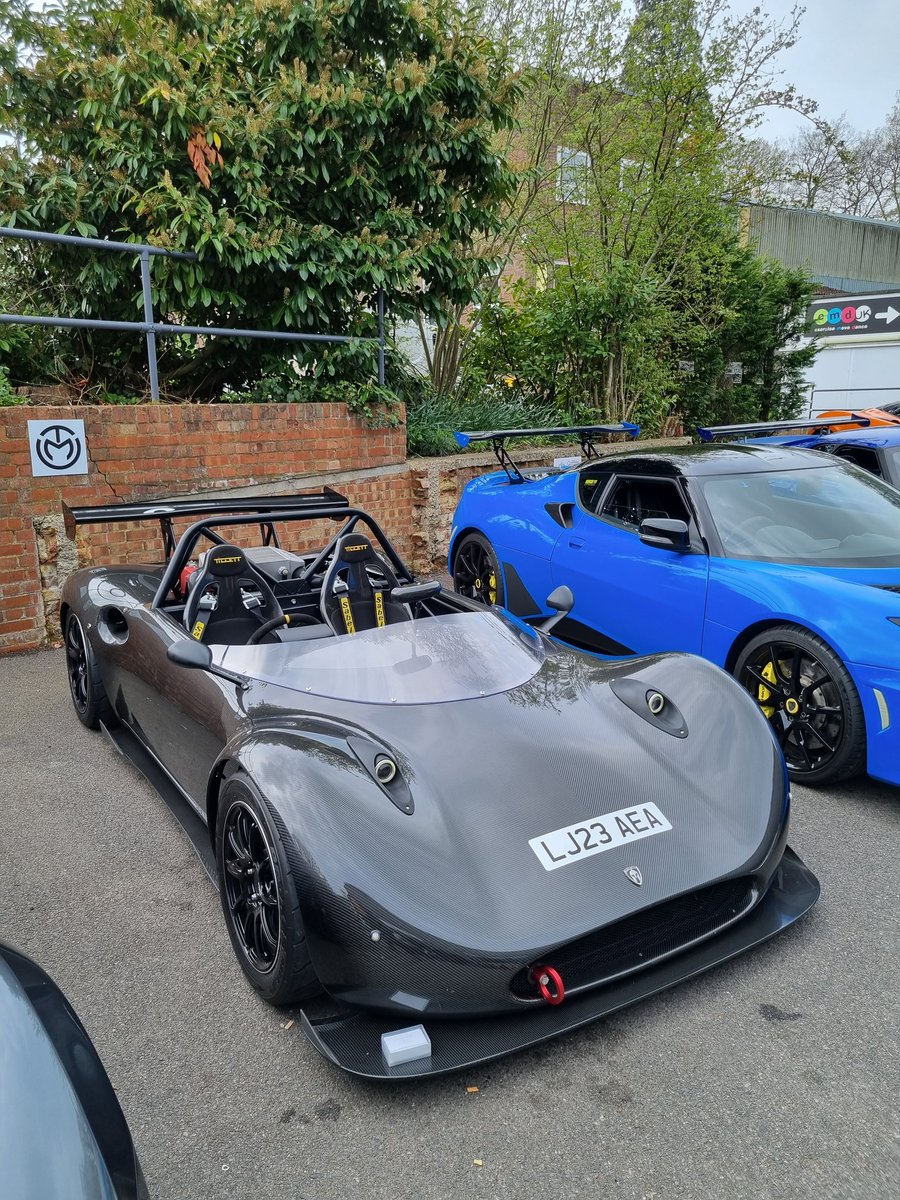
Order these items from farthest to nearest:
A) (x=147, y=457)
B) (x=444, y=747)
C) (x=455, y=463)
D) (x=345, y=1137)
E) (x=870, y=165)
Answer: (x=870, y=165), (x=455, y=463), (x=147, y=457), (x=444, y=747), (x=345, y=1137)

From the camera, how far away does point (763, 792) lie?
268 cm

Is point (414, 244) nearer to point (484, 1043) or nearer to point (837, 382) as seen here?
point (484, 1043)

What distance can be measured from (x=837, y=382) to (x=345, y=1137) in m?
22.2

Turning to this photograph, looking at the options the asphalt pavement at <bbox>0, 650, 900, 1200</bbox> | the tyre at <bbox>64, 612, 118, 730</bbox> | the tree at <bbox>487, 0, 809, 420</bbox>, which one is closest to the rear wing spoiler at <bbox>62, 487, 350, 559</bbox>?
the tyre at <bbox>64, 612, 118, 730</bbox>

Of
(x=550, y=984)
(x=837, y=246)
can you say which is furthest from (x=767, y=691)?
(x=837, y=246)

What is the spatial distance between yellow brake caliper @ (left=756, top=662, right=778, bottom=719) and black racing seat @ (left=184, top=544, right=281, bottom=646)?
7.13 feet

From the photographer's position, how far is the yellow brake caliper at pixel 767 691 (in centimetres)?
391

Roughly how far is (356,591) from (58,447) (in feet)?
11.0

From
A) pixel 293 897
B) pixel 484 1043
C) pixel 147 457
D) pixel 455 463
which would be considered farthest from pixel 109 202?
pixel 484 1043

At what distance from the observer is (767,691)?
3.92 meters

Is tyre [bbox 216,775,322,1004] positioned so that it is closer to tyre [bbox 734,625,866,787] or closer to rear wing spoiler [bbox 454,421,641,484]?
tyre [bbox 734,625,866,787]

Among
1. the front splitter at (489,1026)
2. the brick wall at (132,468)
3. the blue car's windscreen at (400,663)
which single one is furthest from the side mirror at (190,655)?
the brick wall at (132,468)

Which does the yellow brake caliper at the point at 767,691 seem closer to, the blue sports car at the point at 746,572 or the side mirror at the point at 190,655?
the blue sports car at the point at 746,572

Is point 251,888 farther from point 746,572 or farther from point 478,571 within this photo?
point 478,571
